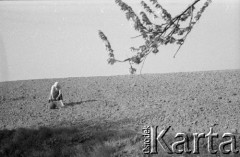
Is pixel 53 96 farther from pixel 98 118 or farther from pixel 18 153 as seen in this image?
pixel 18 153

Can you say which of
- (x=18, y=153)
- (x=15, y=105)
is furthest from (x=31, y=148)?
(x=15, y=105)

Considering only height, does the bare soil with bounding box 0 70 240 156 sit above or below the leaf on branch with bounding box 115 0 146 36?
above

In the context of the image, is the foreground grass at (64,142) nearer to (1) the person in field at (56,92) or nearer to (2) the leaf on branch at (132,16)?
(1) the person in field at (56,92)

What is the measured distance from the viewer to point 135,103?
49.6 feet

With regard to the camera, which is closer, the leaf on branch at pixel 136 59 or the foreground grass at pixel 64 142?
the leaf on branch at pixel 136 59

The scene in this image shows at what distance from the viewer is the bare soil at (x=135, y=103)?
11828 mm

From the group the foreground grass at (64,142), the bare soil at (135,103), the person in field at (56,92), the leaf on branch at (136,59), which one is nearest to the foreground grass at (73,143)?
the foreground grass at (64,142)

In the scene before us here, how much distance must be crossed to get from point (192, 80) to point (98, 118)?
7421 mm

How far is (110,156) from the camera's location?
915 centimetres

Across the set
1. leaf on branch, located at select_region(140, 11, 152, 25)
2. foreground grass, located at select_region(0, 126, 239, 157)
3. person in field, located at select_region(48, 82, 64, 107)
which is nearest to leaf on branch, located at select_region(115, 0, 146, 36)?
leaf on branch, located at select_region(140, 11, 152, 25)

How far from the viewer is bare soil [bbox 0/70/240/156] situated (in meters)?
11.8

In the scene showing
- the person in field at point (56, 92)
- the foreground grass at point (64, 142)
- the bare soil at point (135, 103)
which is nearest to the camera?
the foreground grass at point (64, 142)

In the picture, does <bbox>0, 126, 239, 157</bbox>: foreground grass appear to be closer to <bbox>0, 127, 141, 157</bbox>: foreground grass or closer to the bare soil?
<bbox>0, 127, 141, 157</bbox>: foreground grass

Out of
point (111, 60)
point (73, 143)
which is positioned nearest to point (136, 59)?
point (111, 60)
